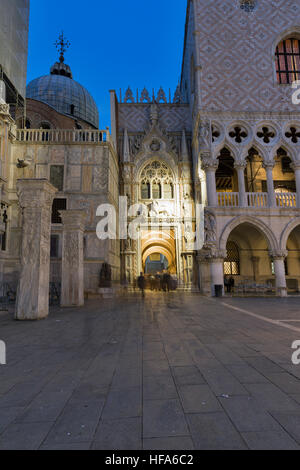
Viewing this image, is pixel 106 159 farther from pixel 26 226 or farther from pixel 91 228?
pixel 26 226

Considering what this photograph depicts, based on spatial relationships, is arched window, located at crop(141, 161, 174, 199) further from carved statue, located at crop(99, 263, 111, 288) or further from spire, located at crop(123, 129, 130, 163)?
carved statue, located at crop(99, 263, 111, 288)

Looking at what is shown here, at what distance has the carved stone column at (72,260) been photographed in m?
11.2

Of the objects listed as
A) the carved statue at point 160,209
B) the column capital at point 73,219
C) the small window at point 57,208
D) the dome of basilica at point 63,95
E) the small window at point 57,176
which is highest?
the dome of basilica at point 63,95

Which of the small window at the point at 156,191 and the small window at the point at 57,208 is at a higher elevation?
the small window at the point at 156,191

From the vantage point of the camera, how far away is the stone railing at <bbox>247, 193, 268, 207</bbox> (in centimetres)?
1764

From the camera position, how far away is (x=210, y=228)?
54.1ft

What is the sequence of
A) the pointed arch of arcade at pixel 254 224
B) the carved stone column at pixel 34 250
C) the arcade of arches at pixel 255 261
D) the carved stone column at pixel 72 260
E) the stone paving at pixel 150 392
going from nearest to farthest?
the stone paving at pixel 150 392 < the carved stone column at pixel 34 250 < the carved stone column at pixel 72 260 < the pointed arch of arcade at pixel 254 224 < the arcade of arches at pixel 255 261

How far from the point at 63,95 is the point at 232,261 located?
1255 inches

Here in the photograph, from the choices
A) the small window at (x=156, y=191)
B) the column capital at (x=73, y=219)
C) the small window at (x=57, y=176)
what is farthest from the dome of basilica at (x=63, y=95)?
the column capital at (x=73, y=219)

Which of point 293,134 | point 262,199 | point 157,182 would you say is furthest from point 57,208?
point 293,134

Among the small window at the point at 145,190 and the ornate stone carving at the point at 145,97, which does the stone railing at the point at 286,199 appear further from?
the ornate stone carving at the point at 145,97

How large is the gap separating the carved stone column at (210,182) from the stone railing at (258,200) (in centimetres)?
250

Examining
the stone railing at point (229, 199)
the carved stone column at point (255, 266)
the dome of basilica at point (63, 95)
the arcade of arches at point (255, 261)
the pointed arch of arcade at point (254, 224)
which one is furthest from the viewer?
the dome of basilica at point (63, 95)

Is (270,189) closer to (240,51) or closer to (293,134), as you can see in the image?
(293,134)
